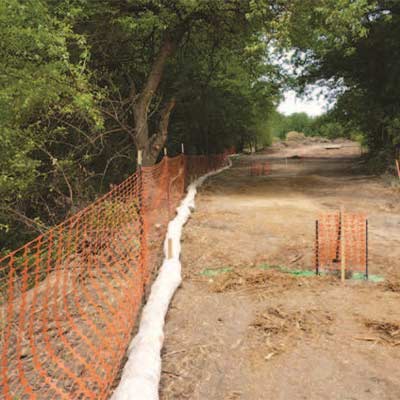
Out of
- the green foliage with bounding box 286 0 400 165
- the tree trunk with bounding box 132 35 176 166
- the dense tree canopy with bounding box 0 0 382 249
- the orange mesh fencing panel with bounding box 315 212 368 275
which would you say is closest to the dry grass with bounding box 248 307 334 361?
the orange mesh fencing panel with bounding box 315 212 368 275

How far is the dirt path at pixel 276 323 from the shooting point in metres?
3.23

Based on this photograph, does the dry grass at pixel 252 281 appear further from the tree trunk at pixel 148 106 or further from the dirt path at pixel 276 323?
the tree trunk at pixel 148 106

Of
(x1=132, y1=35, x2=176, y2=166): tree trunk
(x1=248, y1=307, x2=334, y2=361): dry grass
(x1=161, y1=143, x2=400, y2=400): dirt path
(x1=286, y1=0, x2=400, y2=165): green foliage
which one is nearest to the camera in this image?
(x1=161, y1=143, x2=400, y2=400): dirt path

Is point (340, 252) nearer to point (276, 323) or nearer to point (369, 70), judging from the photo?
point (276, 323)

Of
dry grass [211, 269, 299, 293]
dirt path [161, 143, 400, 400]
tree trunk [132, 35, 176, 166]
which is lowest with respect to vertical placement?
dirt path [161, 143, 400, 400]

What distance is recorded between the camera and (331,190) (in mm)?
13953

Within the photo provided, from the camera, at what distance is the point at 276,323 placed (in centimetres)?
426

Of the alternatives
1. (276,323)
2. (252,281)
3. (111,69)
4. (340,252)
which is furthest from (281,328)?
(111,69)

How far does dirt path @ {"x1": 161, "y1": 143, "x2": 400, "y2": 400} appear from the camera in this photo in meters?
3.23

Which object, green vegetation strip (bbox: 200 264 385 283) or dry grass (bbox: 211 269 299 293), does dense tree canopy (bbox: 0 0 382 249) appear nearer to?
green vegetation strip (bbox: 200 264 385 283)

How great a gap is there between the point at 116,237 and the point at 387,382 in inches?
200

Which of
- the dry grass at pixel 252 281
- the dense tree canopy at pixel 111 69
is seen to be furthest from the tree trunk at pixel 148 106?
the dry grass at pixel 252 281

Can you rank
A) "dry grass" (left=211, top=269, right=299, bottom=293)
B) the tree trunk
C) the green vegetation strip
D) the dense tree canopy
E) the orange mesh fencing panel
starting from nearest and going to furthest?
"dry grass" (left=211, top=269, right=299, bottom=293)
the green vegetation strip
the orange mesh fencing panel
the dense tree canopy
the tree trunk

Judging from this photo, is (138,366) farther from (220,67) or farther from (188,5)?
(220,67)
